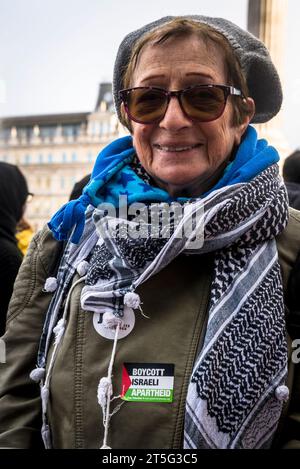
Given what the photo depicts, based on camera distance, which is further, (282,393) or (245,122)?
(245,122)

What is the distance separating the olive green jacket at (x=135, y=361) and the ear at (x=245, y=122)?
286 millimetres

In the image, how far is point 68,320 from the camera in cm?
174

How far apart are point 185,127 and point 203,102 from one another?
0.28 feet

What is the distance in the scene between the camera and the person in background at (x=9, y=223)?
338 centimetres

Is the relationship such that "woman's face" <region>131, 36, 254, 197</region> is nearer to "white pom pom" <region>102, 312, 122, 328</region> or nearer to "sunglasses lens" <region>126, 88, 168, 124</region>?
"sunglasses lens" <region>126, 88, 168, 124</region>

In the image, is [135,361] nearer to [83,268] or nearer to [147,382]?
[147,382]

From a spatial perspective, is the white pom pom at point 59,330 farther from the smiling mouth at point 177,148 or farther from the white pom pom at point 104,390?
the smiling mouth at point 177,148

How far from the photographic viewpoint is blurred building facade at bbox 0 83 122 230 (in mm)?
71062

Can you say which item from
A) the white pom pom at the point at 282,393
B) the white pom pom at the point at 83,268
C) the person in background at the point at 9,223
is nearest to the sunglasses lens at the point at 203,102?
the white pom pom at the point at 83,268

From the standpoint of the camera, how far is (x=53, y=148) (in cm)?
7394

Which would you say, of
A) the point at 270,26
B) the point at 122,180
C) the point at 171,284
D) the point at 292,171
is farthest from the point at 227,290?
the point at 270,26
